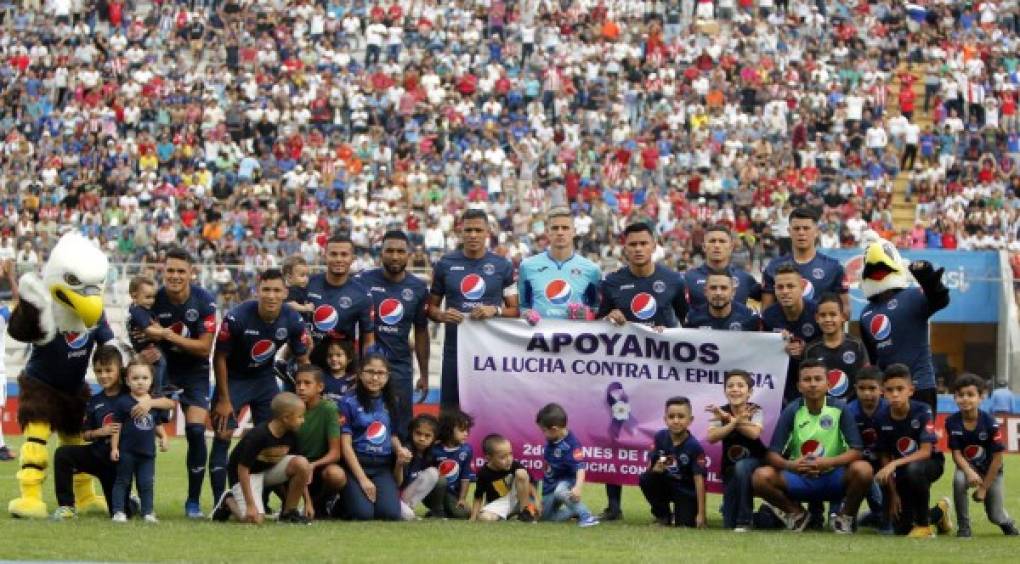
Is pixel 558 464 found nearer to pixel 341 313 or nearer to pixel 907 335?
pixel 341 313

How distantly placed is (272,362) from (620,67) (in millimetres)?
27815

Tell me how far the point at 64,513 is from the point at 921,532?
17.6 feet

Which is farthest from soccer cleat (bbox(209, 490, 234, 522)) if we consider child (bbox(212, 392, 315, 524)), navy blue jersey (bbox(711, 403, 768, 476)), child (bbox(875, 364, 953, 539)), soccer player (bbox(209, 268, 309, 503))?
child (bbox(875, 364, 953, 539))

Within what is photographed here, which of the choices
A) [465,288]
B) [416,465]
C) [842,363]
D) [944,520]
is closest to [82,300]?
[416,465]

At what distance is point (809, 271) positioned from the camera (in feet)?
45.6

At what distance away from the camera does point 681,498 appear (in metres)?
13.3

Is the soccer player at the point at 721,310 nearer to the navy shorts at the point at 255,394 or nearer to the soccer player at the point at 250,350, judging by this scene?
the soccer player at the point at 250,350

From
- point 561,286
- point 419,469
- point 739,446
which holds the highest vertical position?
point 561,286

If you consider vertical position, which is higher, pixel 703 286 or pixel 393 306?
pixel 703 286

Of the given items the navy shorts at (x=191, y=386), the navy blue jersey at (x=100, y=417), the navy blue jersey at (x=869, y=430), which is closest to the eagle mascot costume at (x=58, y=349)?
the navy blue jersey at (x=100, y=417)

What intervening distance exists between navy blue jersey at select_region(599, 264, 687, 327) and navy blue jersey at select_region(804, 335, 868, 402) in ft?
3.68

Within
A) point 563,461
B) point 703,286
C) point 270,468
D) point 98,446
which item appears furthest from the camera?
point 703,286

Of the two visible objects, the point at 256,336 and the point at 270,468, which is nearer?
the point at 270,468

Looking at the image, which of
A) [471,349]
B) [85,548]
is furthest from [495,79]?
[85,548]
